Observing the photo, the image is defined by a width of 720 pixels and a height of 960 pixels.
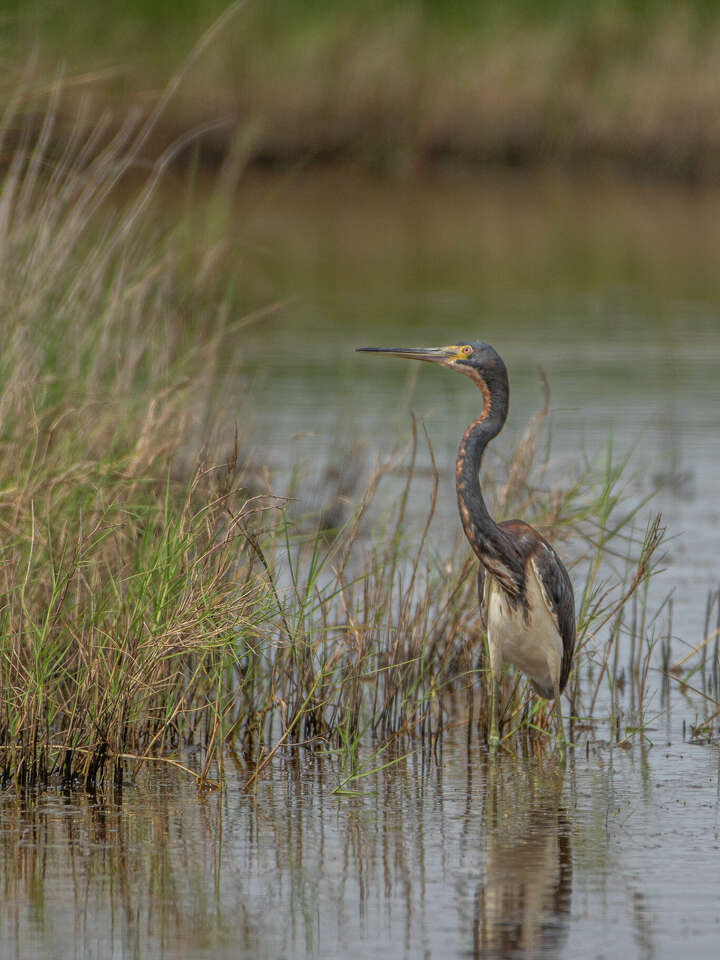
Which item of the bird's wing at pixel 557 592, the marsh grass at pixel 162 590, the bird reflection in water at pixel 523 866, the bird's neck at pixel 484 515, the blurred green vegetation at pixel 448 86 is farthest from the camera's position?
the blurred green vegetation at pixel 448 86

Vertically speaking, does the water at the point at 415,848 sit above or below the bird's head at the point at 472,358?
below

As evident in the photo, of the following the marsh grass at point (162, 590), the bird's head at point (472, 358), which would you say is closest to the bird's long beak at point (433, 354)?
the bird's head at point (472, 358)

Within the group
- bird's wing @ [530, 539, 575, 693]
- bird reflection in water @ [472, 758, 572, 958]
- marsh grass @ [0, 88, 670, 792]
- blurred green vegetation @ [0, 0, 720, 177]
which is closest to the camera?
bird reflection in water @ [472, 758, 572, 958]

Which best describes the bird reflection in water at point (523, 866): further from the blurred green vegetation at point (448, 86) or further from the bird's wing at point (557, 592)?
the blurred green vegetation at point (448, 86)

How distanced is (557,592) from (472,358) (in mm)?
797

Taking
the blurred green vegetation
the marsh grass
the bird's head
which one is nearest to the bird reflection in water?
the marsh grass

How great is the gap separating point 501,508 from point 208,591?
1.85 meters

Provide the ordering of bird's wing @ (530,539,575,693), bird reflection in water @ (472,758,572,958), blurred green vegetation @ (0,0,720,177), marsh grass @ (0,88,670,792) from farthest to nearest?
blurred green vegetation @ (0,0,720,177) → bird's wing @ (530,539,575,693) → marsh grass @ (0,88,670,792) → bird reflection in water @ (472,758,572,958)

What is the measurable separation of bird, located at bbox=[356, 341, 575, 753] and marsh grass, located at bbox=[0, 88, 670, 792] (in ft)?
0.60

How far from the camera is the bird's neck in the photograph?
582cm

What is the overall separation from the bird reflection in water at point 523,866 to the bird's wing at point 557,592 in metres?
0.39

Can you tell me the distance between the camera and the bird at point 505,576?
19.1ft

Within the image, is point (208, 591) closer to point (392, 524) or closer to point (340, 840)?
point (340, 840)

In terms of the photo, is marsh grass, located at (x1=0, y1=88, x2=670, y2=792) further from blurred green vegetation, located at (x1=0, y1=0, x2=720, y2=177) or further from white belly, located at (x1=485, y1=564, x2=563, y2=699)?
blurred green vegetation, located at (x1=0, y1=0, x2=720, y2=177)
